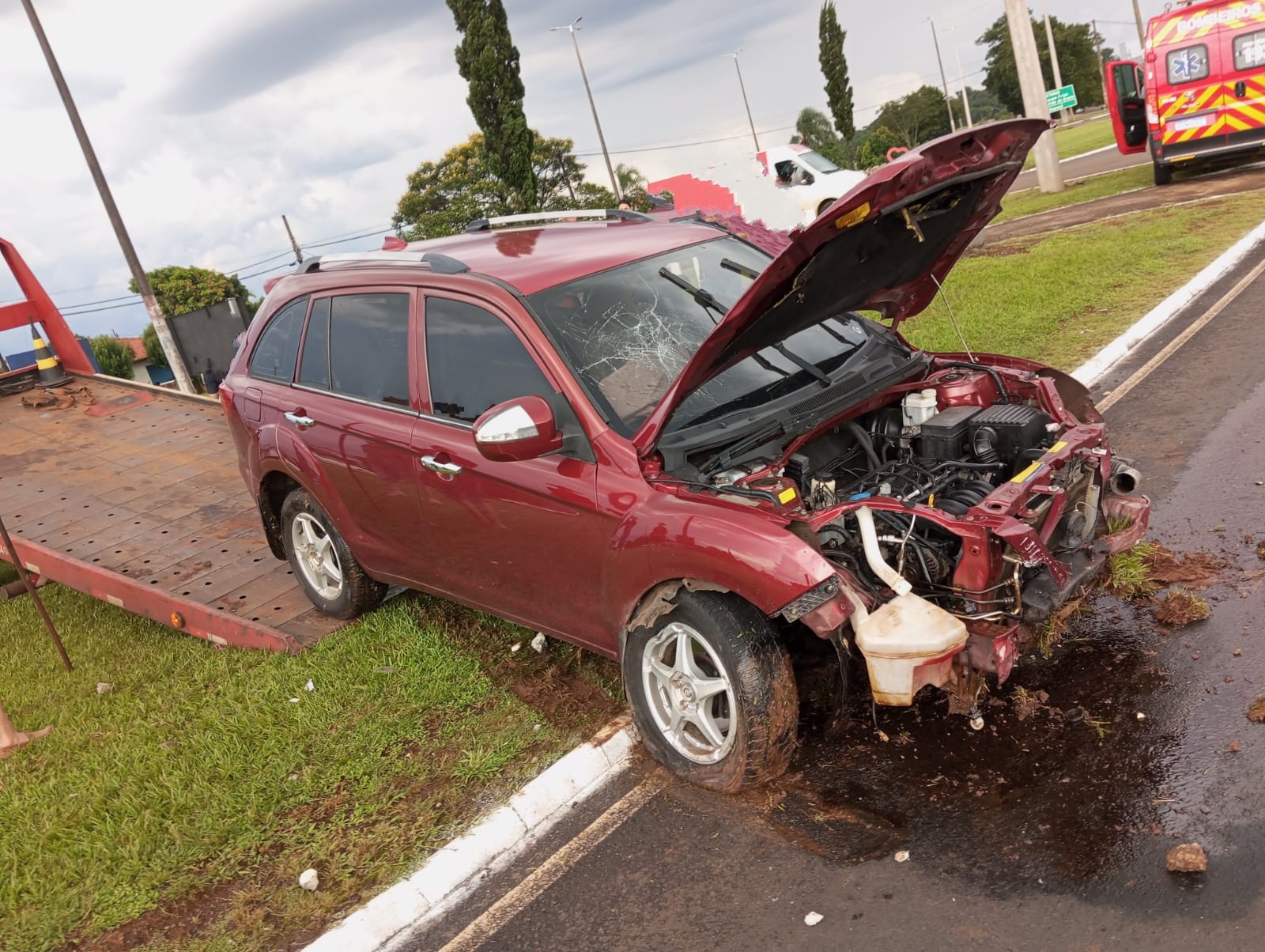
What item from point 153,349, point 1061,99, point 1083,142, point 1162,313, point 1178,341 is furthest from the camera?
point 153,349

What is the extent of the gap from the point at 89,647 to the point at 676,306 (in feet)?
15.2

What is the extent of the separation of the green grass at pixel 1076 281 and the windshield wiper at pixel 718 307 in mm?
4029

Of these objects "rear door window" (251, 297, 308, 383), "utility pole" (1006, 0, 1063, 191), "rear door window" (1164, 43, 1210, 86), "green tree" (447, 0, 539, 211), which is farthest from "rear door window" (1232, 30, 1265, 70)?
"green tree" (447, 0, 539, 211)

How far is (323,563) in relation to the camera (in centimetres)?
548

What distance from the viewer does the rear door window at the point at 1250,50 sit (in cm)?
1537

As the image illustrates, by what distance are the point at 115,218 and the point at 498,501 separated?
21237mm

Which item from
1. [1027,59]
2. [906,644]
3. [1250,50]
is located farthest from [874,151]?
[906,644]

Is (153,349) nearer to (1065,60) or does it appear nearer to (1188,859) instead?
(1188,859)

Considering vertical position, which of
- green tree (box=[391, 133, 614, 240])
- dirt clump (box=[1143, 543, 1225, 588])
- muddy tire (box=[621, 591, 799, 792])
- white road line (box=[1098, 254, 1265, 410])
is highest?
green tree (box=[391, 133, 614, 240])

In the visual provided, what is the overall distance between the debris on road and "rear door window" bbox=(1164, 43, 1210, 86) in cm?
1669

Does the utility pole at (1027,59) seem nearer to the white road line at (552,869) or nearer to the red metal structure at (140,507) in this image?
the red metal structure at (140,507)

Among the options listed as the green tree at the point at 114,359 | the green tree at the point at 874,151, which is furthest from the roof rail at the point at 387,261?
the green tree at the point at 874,151

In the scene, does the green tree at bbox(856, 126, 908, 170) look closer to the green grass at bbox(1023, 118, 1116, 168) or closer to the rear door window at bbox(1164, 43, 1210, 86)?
the green grass at bbox(1023, 118, 1116, 168)

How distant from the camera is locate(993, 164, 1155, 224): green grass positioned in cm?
1753
